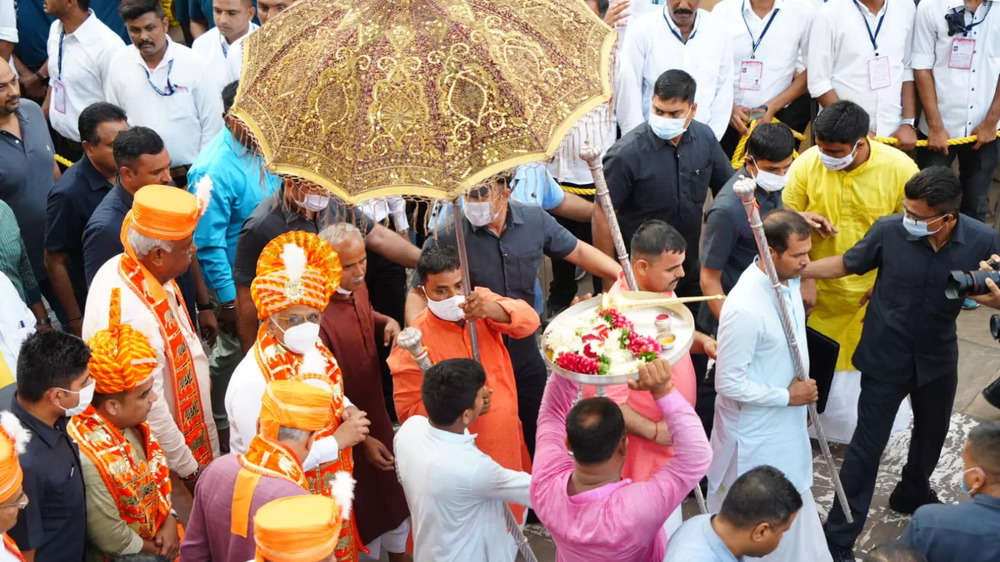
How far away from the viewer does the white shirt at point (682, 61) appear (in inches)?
298

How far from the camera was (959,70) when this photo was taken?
777cm

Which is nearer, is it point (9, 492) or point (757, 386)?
point (9, 492)

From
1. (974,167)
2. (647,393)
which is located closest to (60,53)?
(647,393)

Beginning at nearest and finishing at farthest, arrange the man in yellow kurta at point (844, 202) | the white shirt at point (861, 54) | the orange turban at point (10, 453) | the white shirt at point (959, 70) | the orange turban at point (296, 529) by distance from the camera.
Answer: the orange turban at point (296, 529) < the orange turban at point (10, 453) < the man in yellow kurta at point (844, 202) < the white shirt at point (959, 70) < the white shirt at point (861, 54)

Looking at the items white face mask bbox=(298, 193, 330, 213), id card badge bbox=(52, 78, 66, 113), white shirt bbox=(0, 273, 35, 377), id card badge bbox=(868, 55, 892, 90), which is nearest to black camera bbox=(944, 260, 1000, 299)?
white face mask bbox=(298, 193, 330, 213)

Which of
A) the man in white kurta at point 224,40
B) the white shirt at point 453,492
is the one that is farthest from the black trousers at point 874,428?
the man in white kurta at point 224,40

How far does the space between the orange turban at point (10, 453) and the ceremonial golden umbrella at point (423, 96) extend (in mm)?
1237

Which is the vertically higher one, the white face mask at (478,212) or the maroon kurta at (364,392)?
the white face mask at (478,212)

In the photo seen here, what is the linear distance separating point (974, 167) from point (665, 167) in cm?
325

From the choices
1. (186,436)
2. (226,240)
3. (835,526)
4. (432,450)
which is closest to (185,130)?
(226,240)

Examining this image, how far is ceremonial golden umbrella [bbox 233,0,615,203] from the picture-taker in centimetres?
322

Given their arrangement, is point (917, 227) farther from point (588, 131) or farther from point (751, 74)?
point (751, 74)

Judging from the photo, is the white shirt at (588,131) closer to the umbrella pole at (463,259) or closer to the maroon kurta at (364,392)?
the umbrella pole at (463,259)

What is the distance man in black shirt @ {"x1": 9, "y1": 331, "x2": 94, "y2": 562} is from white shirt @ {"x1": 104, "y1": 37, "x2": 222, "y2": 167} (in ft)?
12.2
